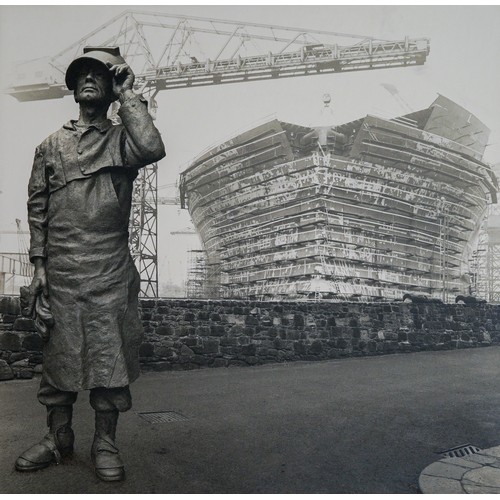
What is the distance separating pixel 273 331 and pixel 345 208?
6413mm

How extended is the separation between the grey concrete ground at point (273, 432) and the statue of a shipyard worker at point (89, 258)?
0.26 metres

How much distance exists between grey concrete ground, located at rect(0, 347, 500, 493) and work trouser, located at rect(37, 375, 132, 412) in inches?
11.3

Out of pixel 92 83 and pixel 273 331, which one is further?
pixel 273 331

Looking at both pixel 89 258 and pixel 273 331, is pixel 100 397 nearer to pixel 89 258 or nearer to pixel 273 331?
pixel 89 258

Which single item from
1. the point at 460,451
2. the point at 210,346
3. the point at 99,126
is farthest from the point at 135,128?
the point at 210,346

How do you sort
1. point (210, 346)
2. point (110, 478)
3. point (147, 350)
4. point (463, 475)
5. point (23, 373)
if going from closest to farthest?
1. point (110, 478)
2. point (463, 475)
3. point (23, 373)
4. point (147, 350)
5. point (210, 346)

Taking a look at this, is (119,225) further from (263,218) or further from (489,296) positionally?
(489,296)

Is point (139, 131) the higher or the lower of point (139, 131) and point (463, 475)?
the higher

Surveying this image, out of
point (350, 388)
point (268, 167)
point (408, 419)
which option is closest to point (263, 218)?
point (268, 167)

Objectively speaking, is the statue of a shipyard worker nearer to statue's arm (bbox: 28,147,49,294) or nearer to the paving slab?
statue's arm (bbox: 28,147,49,294)

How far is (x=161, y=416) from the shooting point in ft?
11.4

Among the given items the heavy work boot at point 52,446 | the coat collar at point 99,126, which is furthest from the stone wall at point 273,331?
the coat collar at point 99,126

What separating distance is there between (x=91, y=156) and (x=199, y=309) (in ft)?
14.0

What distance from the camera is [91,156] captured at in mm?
2213
